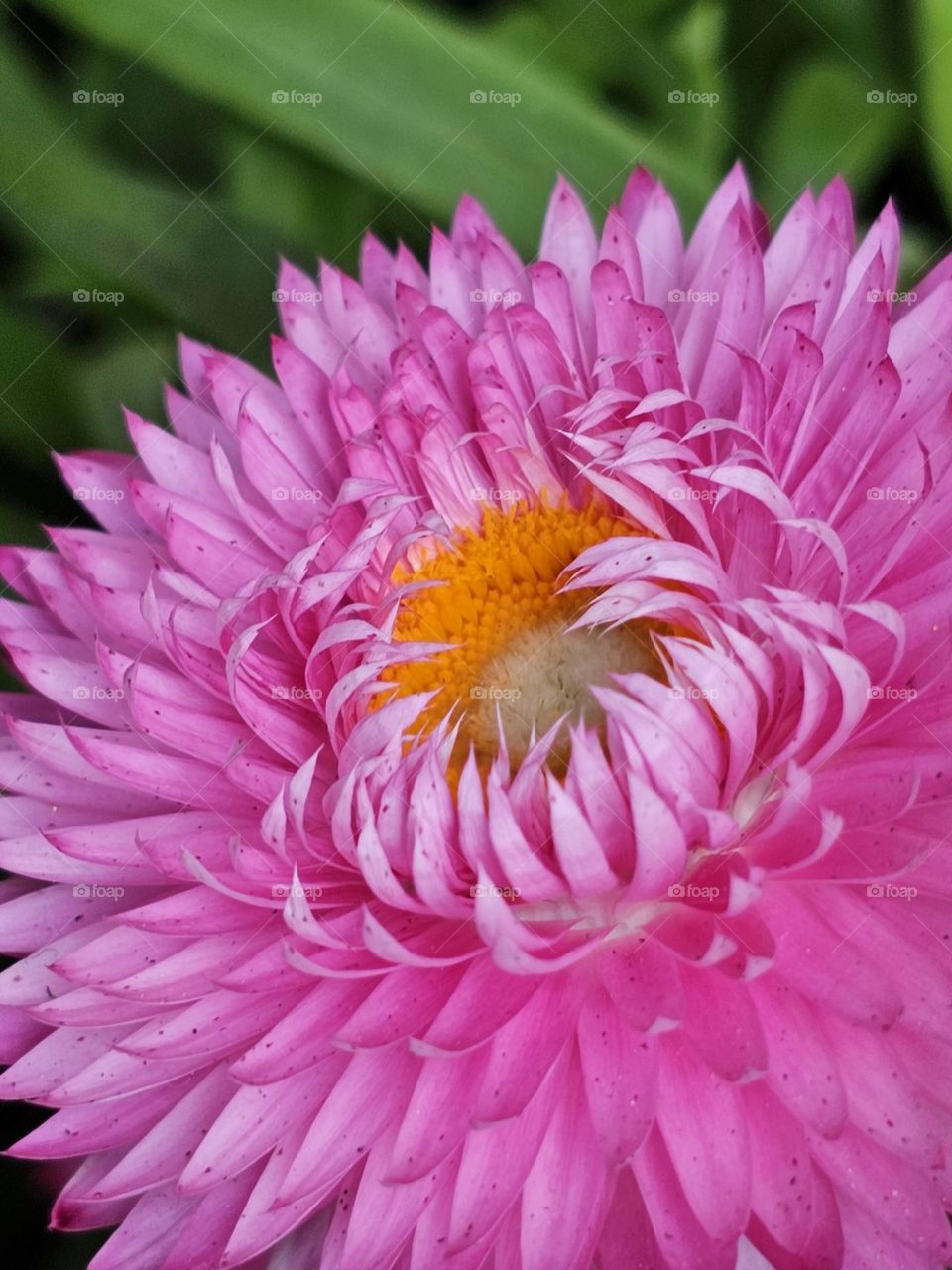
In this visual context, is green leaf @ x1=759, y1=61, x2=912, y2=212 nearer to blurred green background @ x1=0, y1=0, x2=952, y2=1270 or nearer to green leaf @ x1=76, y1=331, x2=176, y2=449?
blurred green background @ x1=0, y1=0, x2=952, y2=1270

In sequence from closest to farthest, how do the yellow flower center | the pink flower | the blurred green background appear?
1. the pink flower
2. the yellow flower center
3. the blurred green background

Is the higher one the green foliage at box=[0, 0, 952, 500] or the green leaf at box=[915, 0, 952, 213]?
the green foliage at box=[0, 0, 952, 500]

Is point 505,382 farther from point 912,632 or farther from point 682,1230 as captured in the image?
point 682,1230

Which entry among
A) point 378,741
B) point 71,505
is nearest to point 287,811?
point 378,741

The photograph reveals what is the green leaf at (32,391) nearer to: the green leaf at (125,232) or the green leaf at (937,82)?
the green leaf at (125,232)

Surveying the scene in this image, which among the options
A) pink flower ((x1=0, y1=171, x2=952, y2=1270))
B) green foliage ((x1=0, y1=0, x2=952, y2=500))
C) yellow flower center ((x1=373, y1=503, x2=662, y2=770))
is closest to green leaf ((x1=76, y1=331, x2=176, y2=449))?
green foliage ((x1=0, y1=0, x2=952, y2=500))

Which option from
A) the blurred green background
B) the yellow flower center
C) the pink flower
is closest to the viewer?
the pink flower
